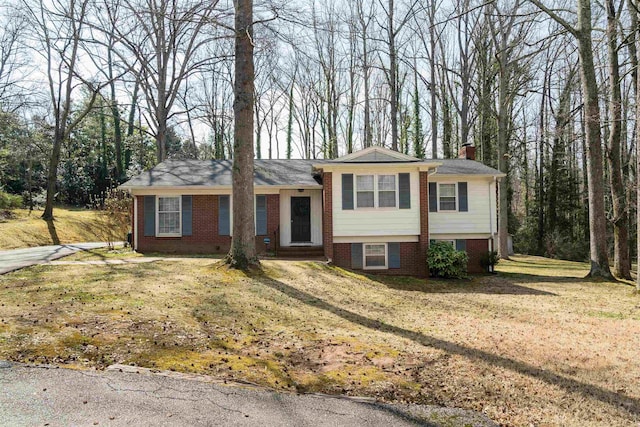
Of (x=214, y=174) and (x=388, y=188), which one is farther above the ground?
(x=214, y=174)

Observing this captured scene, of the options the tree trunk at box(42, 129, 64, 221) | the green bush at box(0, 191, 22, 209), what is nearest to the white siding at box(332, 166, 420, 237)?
the tree trunk at box(42, 129, 64, 221)

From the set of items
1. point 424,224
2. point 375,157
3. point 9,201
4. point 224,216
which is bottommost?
point 424,224

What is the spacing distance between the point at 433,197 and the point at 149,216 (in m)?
10.9

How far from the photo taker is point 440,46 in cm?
2916

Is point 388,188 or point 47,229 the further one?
point 47,229

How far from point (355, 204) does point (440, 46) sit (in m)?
18.8

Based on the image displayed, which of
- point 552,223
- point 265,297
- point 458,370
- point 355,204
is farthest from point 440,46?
point 458,370

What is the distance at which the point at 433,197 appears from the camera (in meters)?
17.1

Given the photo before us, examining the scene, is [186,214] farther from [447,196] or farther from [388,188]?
[447,196]

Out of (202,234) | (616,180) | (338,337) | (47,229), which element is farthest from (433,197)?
(47,229)

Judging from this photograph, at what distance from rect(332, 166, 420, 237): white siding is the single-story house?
0.11ft

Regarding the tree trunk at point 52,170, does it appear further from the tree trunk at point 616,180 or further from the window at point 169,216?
the tree trunk at point 616,180

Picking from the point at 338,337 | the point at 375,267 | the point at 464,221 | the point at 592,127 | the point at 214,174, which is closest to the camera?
the point at 338,337

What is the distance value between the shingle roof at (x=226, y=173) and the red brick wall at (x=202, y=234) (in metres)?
0.68
